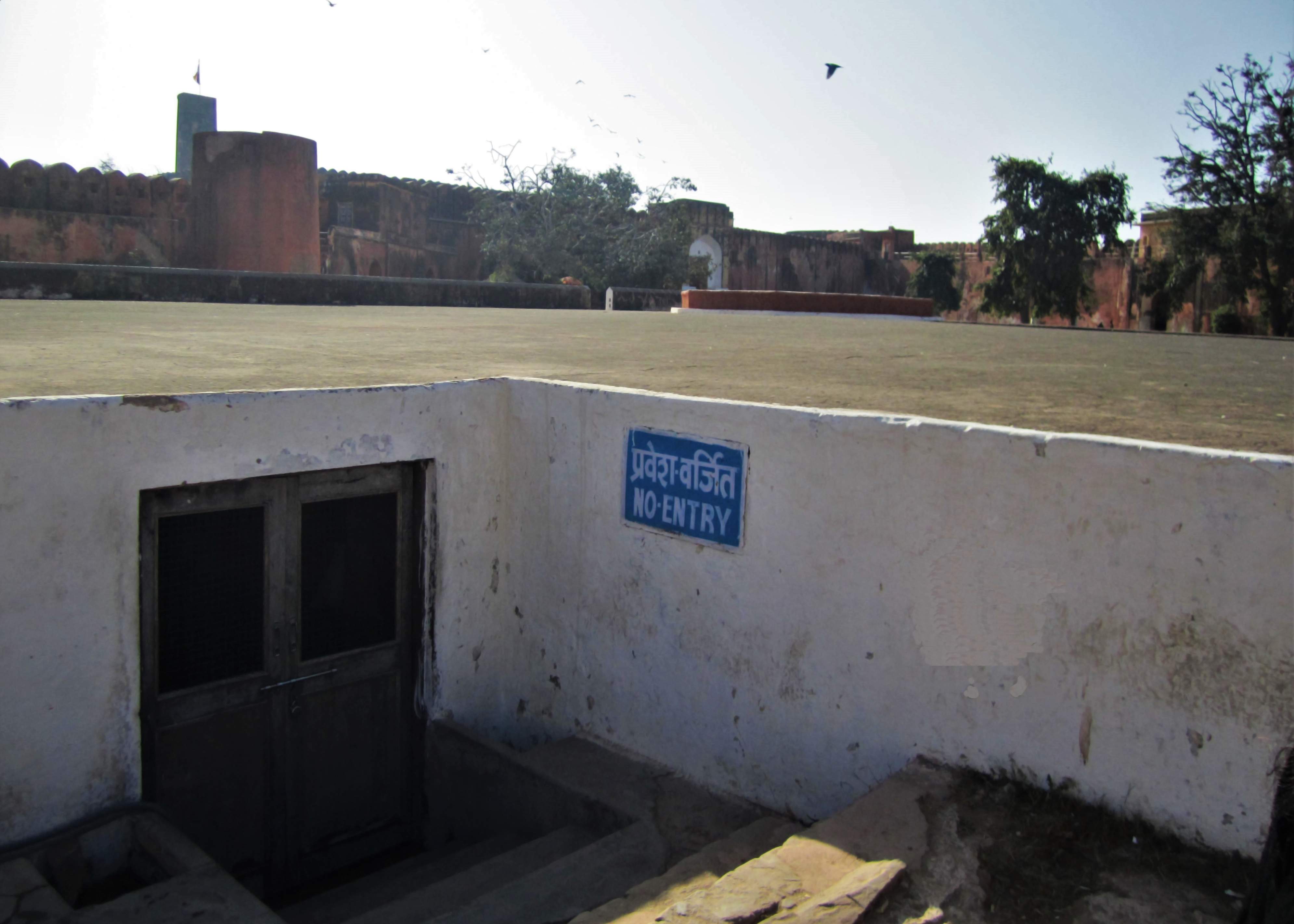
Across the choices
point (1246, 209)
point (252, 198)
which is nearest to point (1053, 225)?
point (1246, 209)

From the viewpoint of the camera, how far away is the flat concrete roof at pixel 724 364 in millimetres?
3156

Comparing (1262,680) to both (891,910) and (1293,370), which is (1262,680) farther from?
(1293,370)

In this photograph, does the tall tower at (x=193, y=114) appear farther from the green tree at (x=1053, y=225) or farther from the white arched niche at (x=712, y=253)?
the green tree at (x=1053, y=225)

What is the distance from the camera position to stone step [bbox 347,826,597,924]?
9.78 ft

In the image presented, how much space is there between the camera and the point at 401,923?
9.64ft

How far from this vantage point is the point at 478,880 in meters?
3.16

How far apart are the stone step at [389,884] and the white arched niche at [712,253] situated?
27774mm

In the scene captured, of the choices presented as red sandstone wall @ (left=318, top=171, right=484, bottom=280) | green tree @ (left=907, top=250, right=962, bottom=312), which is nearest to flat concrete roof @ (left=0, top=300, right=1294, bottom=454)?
red sandstone wall @ (left=318, top=171, right=484, bottom=280)

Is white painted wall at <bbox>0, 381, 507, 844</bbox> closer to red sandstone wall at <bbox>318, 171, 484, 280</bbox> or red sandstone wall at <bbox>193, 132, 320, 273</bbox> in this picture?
red sandstone wall at <bbox>193, 132, 320, 273</bbox>

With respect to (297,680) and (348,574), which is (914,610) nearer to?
(348,574)

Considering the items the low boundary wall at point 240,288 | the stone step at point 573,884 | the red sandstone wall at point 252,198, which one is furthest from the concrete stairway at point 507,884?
the red sandstone wall at point 252,198

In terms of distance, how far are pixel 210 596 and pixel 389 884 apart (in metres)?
1.18

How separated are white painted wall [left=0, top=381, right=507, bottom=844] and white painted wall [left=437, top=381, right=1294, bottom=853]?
39.5 inches

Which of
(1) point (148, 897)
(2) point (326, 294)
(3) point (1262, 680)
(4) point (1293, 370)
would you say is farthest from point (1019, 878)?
(2) point (326, 294)
